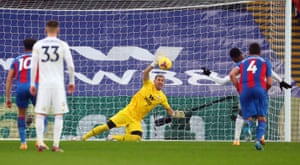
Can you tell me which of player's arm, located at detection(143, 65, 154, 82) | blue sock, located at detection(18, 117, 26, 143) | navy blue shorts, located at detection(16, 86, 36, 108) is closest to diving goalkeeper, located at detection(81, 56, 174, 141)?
player's arm, located at detection(143, 65, 154, 82)

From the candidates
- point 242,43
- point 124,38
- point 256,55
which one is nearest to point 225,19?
point 242,43

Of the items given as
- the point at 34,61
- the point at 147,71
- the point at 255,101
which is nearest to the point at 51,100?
the point at 34,61

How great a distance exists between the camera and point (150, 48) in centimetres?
1944

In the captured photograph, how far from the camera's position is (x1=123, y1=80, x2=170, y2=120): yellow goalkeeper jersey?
15789mm

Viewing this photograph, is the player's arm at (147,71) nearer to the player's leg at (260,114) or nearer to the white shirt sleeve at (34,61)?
the player's leg at (260,114)

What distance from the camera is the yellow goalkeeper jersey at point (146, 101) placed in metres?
15.8

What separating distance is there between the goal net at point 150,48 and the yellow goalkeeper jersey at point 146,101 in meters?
2.37

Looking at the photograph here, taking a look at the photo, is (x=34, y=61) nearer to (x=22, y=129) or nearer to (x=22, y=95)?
(x=22, y=95)

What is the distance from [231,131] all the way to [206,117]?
655 mm

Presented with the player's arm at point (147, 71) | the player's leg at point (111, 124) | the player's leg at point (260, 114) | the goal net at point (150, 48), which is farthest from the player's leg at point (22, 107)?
the goal net at point (150, 48)

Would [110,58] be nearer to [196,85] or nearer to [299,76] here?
[196,85]

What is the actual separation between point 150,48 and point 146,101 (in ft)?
12.5

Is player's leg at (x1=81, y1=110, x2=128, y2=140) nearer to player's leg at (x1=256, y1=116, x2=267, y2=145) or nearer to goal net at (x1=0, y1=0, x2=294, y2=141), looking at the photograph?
goal net at (x1=0, y1=0, x2=294, y2=141)

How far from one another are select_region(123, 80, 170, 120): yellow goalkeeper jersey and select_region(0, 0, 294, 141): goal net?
2.37 m
